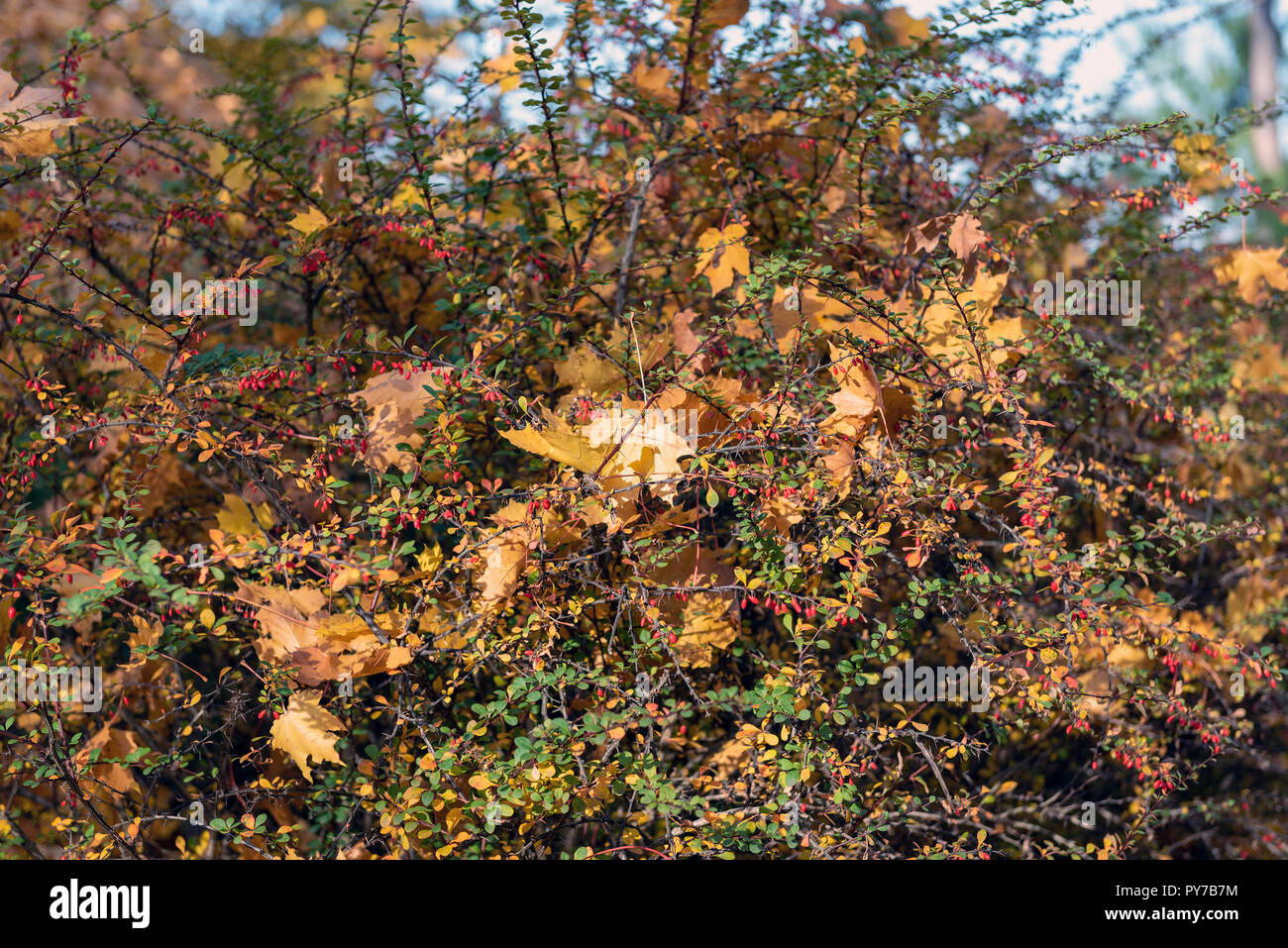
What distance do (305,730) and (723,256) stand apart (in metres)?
1.32

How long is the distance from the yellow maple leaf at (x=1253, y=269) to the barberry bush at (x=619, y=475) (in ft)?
0.04

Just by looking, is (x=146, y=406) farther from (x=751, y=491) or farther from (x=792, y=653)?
(x=792, y=653)

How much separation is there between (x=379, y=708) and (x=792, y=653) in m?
0.95

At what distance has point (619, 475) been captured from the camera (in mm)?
1908

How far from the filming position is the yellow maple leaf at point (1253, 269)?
2.86 metres

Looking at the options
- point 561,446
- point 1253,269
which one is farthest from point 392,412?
point 1253,269

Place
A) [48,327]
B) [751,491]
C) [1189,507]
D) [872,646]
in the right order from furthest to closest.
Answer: [1189,507], [48,327], [872,646], [751,491]

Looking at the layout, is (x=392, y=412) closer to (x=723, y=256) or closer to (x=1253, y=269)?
(x=723, y=256)

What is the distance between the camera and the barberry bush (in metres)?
1.95

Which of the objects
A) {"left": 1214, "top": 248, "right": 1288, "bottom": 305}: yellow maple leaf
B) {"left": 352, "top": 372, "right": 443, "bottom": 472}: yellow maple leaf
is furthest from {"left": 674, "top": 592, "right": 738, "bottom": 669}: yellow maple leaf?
{"left": 1214, "top": 248, "right": 1288, "bottom": 305}: yellow maple leaf

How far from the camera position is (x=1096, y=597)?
83.2 inches

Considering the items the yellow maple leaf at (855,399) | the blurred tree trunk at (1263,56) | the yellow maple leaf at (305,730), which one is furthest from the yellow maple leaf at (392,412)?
the blurred tree trunk at (1263,56)

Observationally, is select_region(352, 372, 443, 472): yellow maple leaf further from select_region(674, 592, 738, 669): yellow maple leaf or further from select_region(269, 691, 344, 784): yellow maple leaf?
select_region(674, 592, 738, 669): yellow maple leaf

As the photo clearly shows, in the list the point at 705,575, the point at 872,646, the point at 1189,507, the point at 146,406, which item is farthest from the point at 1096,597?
the point at 146,406
